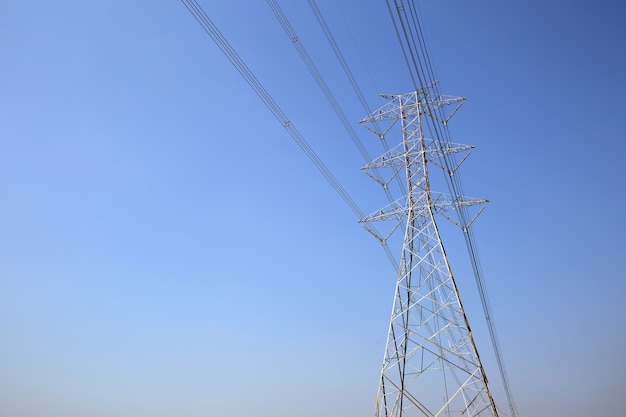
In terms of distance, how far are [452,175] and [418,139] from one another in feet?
8.78

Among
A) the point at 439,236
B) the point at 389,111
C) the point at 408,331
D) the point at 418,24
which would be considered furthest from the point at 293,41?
the point at 408,331

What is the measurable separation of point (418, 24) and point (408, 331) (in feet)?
40.8

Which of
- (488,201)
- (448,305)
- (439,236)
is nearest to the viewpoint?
(448,305)

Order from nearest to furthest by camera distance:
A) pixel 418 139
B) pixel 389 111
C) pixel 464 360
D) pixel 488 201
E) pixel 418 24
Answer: pixel 418 24 < pixel 464 360 < pixel 488 201 < pixel 418 139 < pixel 389 111

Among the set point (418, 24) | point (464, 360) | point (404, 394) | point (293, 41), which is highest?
point (293, 41)

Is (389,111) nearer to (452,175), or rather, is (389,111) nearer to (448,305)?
(452,175)

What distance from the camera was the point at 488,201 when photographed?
808 inches

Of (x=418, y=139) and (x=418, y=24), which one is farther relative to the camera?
(x=418, y=139)

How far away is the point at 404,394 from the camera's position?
1766 cm

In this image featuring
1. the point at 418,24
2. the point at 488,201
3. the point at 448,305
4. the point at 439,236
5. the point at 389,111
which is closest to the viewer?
the point at 418,24

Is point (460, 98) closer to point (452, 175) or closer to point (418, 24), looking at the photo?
point (452, 175)

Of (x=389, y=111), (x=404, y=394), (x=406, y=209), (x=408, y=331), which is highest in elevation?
(x=389, y=111)

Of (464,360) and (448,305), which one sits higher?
(448,305)

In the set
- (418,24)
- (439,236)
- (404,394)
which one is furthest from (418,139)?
(404,394)
